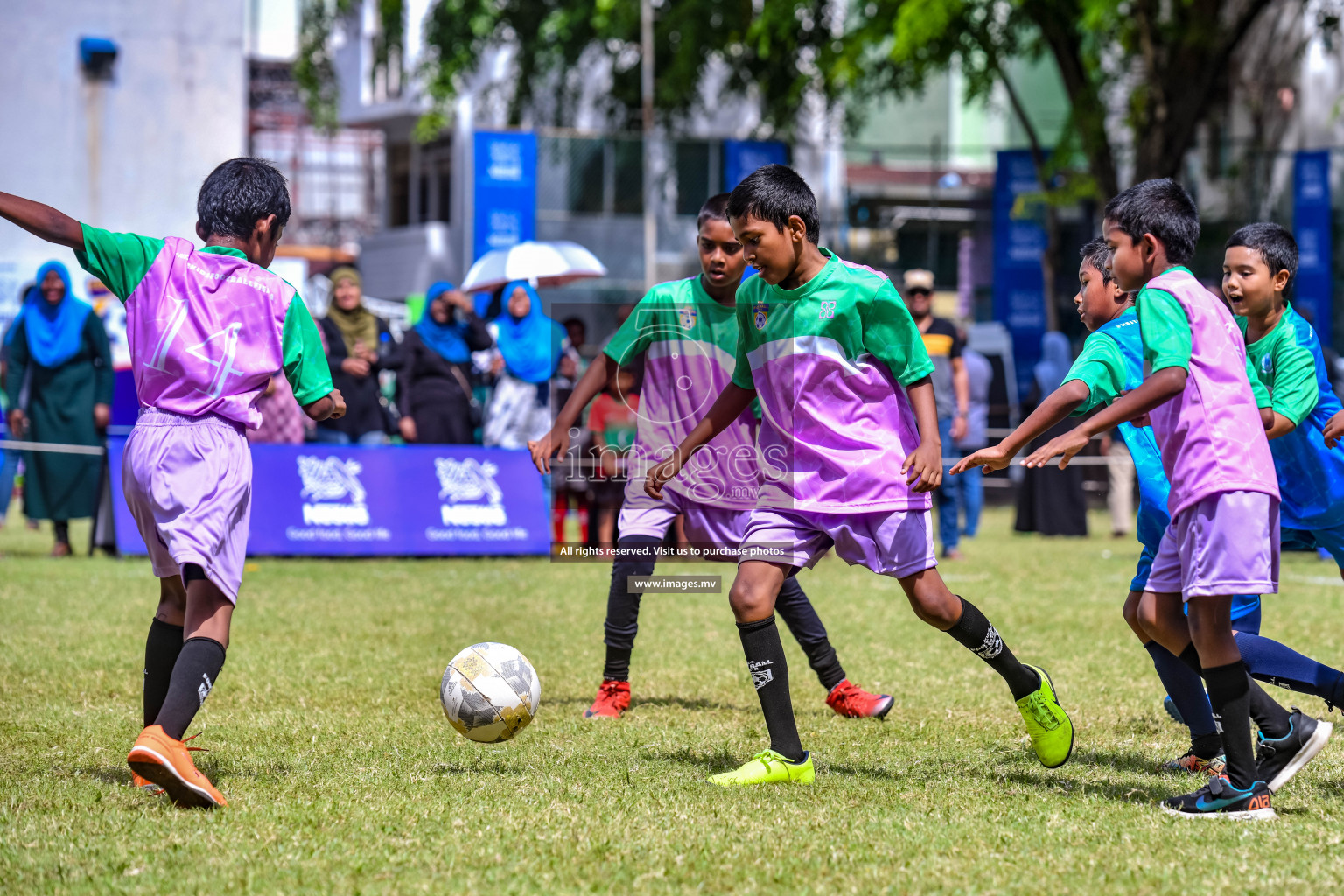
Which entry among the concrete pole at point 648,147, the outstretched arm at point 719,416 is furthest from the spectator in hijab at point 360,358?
the concrete pole at point 648,147

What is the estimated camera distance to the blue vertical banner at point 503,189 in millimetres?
21109

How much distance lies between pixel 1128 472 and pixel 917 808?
11471 millimetres

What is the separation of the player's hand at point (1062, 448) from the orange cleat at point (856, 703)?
1.80 m

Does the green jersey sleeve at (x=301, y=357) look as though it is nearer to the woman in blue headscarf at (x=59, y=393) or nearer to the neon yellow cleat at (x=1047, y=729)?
the neon yellow cleat at (x=1047, y=729)

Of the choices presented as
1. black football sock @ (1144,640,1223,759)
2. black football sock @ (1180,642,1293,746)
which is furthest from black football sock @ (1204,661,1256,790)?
black football sock @ (1144,640,1223,759)

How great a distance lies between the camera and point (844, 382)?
4625 mm

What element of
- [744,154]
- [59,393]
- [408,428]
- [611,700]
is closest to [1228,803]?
[611,700]

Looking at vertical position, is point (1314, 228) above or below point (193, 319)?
above

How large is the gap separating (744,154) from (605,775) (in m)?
18.1

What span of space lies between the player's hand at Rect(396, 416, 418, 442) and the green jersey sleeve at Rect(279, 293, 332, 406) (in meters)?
7.73

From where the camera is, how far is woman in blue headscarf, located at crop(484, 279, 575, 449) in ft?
39.8

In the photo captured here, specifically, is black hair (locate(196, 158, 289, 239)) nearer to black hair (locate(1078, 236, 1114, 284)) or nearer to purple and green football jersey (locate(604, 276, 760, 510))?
purple and green football jersey (locate(604, 276, 760, 510))

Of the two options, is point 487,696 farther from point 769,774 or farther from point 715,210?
point 715,210

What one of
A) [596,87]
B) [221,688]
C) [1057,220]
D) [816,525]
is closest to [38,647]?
[221,688]
